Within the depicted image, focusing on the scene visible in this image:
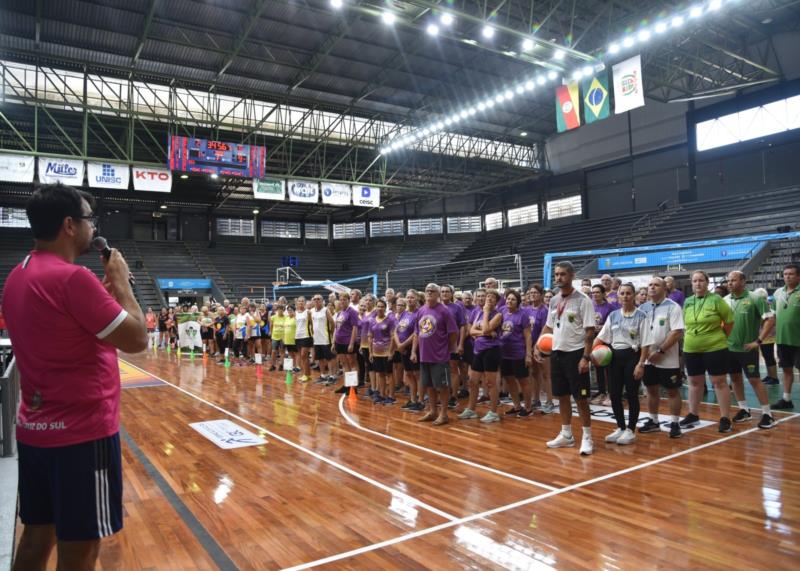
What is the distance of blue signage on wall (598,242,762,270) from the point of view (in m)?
13.8

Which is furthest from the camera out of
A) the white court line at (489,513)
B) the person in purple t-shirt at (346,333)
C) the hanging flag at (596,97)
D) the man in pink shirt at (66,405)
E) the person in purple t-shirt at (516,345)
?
the hanging flag at (596,97)

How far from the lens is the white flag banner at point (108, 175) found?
53.4 ft

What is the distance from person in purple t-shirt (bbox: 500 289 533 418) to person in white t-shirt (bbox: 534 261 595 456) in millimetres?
1309

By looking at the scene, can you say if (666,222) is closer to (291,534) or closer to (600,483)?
(600,483)

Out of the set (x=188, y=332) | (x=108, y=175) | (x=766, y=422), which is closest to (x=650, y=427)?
(x=766, y=422)

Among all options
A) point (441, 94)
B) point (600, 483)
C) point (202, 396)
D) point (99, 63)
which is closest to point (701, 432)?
point (600, 483)

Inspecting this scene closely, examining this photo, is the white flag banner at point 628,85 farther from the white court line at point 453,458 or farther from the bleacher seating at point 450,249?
the white court line at point 453,458

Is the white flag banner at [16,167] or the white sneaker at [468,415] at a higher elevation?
the white flag banner at [16,167]

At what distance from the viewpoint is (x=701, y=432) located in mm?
5273

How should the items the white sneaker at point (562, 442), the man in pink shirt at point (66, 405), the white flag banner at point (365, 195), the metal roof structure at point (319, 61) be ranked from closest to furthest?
the man in pink shirt at point (66, 405)
the white sneaker at point (562, 442)
the metal roof structure at point (319, 61)
the white flag banner at point (365, 195)

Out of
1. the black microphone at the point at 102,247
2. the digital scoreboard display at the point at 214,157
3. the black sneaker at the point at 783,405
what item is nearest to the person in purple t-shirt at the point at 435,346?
the black sneaker at the point at 783,405

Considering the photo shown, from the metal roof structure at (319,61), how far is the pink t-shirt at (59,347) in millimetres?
10835

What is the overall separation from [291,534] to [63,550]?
5.75 ft

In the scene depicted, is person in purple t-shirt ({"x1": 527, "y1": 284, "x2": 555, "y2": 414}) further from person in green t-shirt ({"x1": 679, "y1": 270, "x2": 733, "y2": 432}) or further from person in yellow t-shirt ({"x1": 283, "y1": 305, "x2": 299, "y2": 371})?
person in yellow t-shirt ({"x1": 283, "y1": 305, "x2": 299, "y2": 371})
